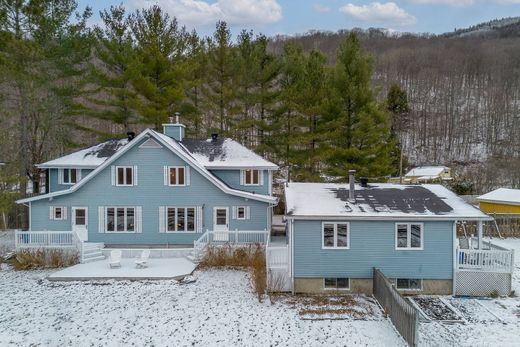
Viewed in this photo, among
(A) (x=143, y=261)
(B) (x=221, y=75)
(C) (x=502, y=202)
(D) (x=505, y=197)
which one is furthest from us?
(B) (x=221, y=75)

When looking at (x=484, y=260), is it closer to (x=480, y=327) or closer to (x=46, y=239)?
(x=480, y=327)

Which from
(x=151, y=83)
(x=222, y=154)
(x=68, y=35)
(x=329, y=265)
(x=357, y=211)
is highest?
(x=68, y=35)

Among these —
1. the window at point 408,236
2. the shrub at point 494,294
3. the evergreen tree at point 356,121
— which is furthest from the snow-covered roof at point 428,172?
the window at point 408,236

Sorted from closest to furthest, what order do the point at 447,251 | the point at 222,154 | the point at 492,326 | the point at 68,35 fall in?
the point at 492,326
the point at 447,251
the point at 222,154
the point at 68,35

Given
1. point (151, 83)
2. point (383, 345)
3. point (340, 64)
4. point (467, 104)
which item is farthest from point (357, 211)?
point (467, 104)

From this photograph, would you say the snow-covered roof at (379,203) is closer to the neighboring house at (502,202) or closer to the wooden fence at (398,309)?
the wooden fence at (398,309)

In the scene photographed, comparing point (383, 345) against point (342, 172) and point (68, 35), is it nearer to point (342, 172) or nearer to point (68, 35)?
point (342, 172)

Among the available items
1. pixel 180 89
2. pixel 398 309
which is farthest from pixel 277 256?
pixel 180 89
